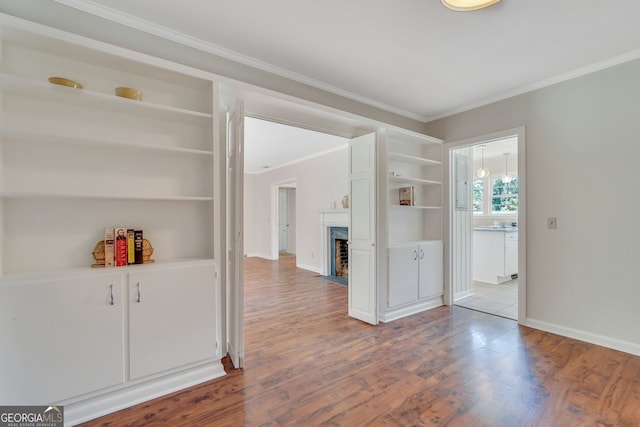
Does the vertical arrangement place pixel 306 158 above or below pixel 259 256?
above

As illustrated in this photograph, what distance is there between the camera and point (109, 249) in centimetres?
186

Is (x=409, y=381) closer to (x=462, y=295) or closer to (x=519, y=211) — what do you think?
(x=519, y=211)

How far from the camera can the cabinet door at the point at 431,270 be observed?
3.65m

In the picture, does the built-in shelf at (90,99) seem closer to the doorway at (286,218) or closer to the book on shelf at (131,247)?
the book on shelf at (131,247)

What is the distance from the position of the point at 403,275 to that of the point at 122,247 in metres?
2.81

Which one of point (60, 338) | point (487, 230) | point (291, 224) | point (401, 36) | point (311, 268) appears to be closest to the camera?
point (60, 338)

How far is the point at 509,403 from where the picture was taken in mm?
1835

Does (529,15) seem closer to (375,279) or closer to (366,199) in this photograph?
(366,199)

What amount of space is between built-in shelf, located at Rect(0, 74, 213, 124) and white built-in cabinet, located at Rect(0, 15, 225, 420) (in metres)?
0.01

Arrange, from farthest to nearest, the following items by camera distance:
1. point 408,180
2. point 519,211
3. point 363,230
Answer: point 408,180, point 363,230, point 519,211

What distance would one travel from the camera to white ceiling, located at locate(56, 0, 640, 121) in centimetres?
192

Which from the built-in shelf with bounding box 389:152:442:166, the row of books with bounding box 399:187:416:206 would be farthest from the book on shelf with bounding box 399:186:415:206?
the built-in shelf with bounding box 389:152:442:166

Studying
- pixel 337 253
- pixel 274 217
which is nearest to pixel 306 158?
pixel 274 217

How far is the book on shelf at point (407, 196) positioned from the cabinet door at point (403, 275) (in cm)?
56
